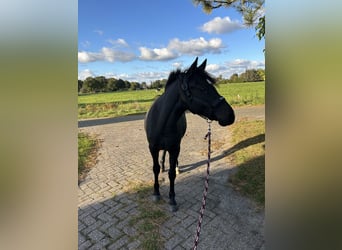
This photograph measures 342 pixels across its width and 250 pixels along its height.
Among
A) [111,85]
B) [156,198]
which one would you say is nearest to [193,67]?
[156,198]

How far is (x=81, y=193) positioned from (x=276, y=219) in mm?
4106

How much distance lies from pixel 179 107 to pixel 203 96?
51cm

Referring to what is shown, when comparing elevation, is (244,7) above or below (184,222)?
above

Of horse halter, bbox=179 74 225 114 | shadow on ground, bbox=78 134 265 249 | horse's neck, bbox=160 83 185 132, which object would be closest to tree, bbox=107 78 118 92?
shadow on ground, bbox=78 134 265 249

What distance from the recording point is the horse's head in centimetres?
280

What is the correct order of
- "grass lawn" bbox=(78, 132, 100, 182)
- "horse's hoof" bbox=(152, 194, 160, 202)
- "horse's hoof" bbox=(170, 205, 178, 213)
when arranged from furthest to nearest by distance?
"grass lawn" bbox=(78, 132, 100, 182) < "horse's hoof" bbox=(152, 194, 160, 202) < "horse's hoof" bbox=(170, 205, 178, 213)

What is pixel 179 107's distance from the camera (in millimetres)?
3303

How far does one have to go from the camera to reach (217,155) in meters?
6.58

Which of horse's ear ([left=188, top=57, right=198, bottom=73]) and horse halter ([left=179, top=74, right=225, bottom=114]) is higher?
horse's ear ([left=188, top=57, right=198, bottom=73])

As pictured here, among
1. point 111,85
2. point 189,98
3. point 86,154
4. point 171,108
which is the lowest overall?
point 86,154

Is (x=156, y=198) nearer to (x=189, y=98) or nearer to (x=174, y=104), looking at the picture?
(x=174, y=104)

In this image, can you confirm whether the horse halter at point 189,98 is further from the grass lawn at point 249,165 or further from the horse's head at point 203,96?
the grass lawn at point 249,165

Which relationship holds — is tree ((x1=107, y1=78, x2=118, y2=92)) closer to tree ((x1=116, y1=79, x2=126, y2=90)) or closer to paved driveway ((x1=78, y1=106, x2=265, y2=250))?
tree ((x1=116, y1=79, x2=126, y2=90))

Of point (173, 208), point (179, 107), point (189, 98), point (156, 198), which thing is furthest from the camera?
point (156, 198)
